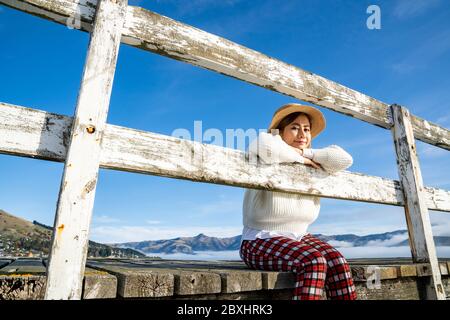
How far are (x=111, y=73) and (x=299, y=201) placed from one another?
1.62 metres

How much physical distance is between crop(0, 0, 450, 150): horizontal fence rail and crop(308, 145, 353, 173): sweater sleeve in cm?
50

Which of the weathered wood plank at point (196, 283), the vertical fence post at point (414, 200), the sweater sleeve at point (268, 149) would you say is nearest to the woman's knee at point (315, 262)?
the weathered wood plank at point (196, 283)

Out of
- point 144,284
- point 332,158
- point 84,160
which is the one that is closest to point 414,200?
point 332,158

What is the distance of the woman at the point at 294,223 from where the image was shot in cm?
194

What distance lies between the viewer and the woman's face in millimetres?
2811

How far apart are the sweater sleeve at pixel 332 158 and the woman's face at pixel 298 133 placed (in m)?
0.30

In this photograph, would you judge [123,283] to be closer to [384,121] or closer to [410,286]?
[410,286]

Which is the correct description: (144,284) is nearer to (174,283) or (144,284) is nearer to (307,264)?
Result: (174,283)

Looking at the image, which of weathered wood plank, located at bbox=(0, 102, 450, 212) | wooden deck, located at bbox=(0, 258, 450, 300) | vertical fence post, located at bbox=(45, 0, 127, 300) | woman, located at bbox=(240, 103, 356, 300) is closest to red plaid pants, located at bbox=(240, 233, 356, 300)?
woman, located at bbox=(240, 103, 356, 300)

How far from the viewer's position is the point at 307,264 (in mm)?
1912

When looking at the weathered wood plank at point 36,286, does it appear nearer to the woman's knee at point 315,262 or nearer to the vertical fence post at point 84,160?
the vertical fence post at point 84,160

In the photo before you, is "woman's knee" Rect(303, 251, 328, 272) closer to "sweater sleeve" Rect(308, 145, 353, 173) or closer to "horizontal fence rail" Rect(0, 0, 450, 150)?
"sweater sleeve" Rect(308, 145, 353, 173)
